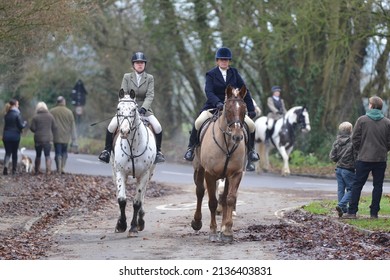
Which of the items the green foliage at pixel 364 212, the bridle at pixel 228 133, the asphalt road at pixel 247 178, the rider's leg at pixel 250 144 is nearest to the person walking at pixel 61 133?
the asphalt road at pixel 247 178

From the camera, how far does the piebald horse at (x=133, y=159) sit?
679 inches

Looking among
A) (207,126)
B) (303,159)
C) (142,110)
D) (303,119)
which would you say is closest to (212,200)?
(207,126)

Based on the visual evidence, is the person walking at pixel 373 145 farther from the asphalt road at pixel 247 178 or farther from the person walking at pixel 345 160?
the asphalt road at pixel 247 178

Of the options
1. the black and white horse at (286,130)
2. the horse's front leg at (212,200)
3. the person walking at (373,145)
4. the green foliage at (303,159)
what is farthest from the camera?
the green foliage at (303,159)

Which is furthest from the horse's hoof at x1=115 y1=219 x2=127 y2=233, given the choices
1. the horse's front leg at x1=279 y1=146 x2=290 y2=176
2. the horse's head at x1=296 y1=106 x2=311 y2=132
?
the horse's head at x1=296 y1=106 x2=311 y2=132

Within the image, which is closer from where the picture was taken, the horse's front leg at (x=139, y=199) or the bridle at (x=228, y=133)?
the bridle at (x=228, y=133)

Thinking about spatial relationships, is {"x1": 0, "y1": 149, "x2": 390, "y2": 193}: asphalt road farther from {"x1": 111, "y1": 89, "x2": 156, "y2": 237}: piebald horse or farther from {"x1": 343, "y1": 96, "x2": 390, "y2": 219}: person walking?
{"x1": 111, "y1": 89, "x2": 156, "y2": 237}: piebald horse

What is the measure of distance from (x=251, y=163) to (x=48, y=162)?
14.7m

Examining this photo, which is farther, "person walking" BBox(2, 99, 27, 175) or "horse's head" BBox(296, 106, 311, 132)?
"horse's head" BBox(296, 106, 311, 132)

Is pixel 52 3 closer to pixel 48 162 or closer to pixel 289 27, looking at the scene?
pixel 48 162

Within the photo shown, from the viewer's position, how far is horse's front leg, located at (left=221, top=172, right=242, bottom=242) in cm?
1611

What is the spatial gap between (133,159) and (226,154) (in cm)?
176

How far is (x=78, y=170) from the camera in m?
37.3

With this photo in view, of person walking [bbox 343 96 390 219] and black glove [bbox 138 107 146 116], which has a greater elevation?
black glove [bbox 138 107 146 116]
